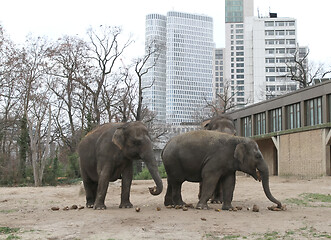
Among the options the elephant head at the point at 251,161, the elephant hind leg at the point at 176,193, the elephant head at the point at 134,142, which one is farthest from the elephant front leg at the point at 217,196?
the elephant head at the point at 134,142

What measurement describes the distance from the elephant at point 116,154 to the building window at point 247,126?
102ft

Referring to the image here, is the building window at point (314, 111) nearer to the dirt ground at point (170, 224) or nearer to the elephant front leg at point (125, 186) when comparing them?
the dirt ground at point (170, 224)

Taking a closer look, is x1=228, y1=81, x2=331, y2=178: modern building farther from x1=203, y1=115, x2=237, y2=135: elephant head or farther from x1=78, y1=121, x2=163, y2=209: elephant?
x1=78, y1=121, x2=163, y2=209: elephant

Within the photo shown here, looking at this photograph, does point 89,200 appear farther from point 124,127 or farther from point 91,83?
point 91,83

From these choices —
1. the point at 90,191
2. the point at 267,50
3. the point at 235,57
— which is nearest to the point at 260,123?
the point at 90,191

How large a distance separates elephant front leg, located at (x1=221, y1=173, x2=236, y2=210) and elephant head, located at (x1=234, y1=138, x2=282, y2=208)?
404mm

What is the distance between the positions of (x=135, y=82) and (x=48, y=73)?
27.6 feet

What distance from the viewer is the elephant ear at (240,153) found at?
1199 cm

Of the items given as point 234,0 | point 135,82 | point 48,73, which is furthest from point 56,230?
point 234,0

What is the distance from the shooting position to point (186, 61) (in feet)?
559

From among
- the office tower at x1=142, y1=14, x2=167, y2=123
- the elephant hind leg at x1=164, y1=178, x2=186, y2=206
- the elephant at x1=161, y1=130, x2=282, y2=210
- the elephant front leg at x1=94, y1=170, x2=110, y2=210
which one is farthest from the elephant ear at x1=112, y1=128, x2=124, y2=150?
the office tower at x1=142, y1=14, x2=167, y2=123

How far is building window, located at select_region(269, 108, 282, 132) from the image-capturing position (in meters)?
36.9

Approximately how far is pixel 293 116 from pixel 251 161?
2365 cm

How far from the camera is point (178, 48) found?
6654 inches
